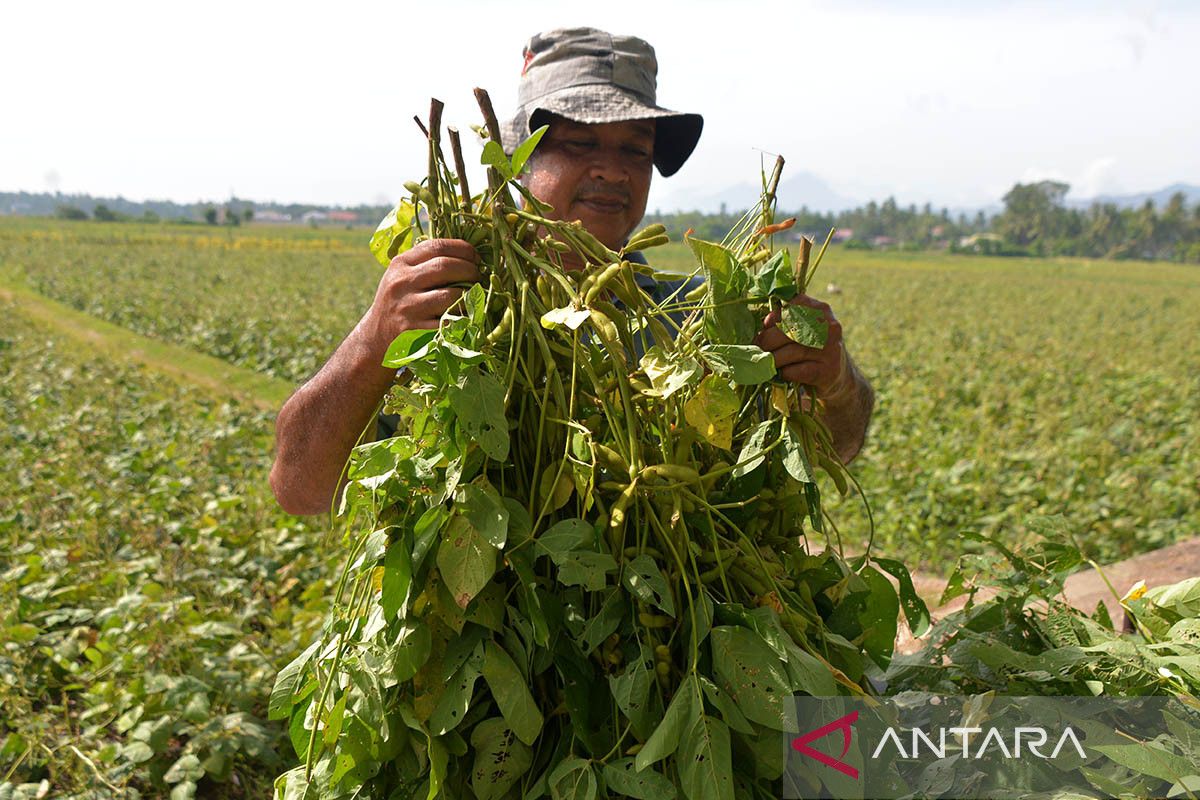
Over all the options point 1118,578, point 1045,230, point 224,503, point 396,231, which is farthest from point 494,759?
point 1045,230

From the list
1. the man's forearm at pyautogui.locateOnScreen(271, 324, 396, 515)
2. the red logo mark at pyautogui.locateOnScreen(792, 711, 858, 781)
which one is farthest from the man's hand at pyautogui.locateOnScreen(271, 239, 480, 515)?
the red logo mark at pyautogui.locateOnScreen(792, 711, 858, 781)

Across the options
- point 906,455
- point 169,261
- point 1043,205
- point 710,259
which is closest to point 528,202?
point 710,259

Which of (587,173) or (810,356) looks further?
(587,173)

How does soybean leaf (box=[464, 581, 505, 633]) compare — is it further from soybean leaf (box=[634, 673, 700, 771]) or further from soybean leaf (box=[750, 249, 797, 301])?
soybean leaf (box=[750, 249, 797, 301])

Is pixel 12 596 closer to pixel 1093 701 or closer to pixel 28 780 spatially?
pixel 28 780

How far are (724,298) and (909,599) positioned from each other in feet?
2.23

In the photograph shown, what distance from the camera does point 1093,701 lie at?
135 centimetres

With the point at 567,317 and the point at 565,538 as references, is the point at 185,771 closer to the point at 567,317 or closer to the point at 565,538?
the point at 565,538

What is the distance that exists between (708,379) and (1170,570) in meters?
3.97

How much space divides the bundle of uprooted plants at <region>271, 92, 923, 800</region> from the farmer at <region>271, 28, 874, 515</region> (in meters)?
0.08

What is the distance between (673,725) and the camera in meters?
1.05

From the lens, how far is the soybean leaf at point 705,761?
1023mm

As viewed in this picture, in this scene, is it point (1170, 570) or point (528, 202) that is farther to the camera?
point (1170, 570)

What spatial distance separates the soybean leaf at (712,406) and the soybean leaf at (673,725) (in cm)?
34
